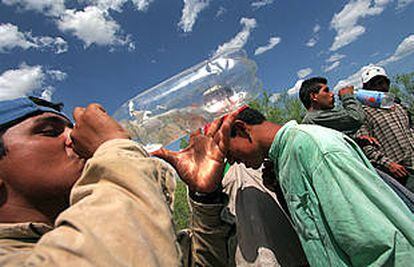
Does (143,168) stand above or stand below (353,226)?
above

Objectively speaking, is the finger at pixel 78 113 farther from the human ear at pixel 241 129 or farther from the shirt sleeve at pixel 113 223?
the human ear at pixel 241 129

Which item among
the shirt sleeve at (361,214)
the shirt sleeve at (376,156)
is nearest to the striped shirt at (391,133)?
the shirt sleeve at (376,156)

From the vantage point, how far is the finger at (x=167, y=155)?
221 centimetres

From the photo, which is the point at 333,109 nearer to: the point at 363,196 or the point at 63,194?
the point at 363,196

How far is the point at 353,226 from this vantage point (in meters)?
1.60

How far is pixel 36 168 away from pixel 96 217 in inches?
27.4

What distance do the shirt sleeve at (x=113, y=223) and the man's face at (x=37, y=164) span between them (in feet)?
1.45

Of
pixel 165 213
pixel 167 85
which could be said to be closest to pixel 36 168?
pixel 165 213

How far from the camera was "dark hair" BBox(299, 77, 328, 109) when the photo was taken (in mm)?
3607

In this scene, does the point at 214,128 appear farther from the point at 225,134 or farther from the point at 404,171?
the point at 404,171

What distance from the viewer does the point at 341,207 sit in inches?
65.6

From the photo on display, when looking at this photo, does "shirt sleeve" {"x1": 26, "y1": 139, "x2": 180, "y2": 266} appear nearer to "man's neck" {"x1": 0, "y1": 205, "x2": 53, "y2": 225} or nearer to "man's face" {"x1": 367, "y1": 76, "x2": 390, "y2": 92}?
"man's neck" {"x1": 0, "y1": 205, "x2": 53, "y2": 225}

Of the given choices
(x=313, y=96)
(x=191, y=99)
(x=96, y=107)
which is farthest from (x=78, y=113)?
(x=313, y=96)

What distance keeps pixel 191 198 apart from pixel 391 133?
331cm
